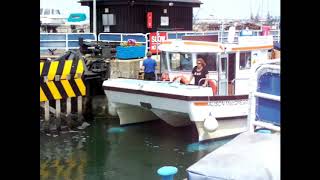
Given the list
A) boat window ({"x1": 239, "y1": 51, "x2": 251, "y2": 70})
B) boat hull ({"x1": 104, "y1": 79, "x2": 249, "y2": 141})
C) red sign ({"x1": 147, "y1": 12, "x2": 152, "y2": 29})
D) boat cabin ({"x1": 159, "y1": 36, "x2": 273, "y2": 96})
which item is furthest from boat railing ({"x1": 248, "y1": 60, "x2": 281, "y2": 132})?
red sign ({"x1": 147, "y1": 12, "x2": 152, "y2": 29})

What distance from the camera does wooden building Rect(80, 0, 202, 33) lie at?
944 inches

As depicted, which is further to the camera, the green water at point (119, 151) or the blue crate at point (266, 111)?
the green water at point (119, 151)

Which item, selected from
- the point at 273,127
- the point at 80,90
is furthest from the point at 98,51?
the point at 273,127

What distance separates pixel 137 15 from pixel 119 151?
1230 cm

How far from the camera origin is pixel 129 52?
60.4 ft

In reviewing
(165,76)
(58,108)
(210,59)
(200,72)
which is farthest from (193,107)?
(58,108)

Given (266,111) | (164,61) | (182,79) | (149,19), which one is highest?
→ (149,19)

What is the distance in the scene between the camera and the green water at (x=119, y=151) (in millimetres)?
10953

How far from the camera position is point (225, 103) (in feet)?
45.3

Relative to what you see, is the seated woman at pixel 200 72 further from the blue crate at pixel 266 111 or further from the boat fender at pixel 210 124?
the blue crate at pixel 266 111

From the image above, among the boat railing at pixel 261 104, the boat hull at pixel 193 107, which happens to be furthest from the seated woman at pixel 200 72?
the boat railing at pixel 261 104

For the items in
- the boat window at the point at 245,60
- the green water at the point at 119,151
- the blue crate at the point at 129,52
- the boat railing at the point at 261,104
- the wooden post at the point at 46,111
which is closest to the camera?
the boat railing at the point at 261,104

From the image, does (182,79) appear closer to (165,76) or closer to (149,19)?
(165,76)
